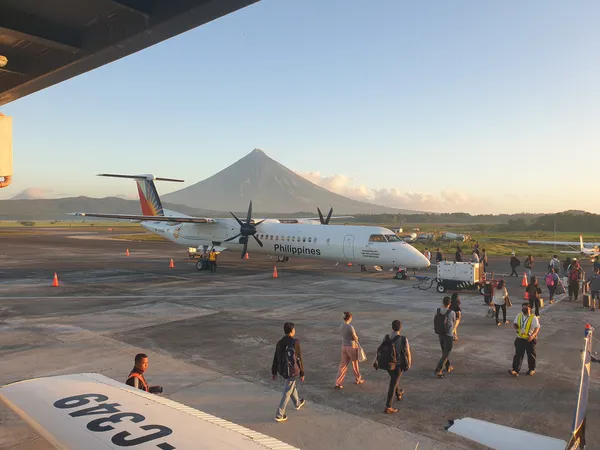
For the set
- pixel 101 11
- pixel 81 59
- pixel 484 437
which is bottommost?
pixel 484 437

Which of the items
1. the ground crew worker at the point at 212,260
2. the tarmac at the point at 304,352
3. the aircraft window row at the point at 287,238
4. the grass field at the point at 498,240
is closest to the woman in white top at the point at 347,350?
the tarmac at the point at 304,352

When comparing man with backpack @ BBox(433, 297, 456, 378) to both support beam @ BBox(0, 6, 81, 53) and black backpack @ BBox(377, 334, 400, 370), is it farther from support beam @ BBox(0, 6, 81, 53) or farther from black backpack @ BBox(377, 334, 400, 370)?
support beam @ BBox(0, 6, 81, 53)

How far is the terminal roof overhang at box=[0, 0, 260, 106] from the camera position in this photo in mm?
5051

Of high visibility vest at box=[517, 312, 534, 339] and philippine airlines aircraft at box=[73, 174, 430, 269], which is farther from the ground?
philippine airlines aircraft at box=[73, 174, 430, 269]

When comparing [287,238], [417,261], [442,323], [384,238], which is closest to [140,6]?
[442,323]

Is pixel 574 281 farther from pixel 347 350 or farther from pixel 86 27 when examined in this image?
pixel 86 27

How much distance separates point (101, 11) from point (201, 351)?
26.7 ft

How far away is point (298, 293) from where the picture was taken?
63.5 ft

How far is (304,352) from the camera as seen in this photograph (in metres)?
10.8

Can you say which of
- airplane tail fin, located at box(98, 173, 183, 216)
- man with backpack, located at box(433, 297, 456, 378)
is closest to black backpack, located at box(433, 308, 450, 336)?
man with backpack, located at box(433, 297, 456, 378)

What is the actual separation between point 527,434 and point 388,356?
3072 millimetres

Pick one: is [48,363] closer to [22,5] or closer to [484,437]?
[22,5]

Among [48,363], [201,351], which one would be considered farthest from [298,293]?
[48,363]

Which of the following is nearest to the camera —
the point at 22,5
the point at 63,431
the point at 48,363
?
the point at 63,431
